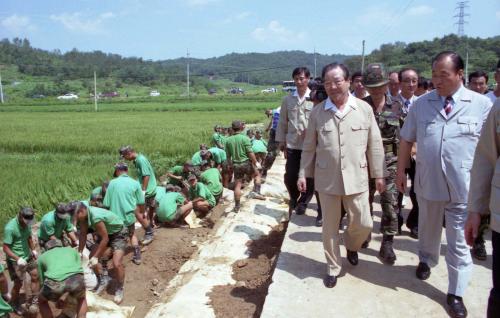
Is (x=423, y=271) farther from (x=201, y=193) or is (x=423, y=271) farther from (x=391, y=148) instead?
(x=201, y=193)

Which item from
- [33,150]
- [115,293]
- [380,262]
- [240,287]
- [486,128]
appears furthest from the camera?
[33,150]

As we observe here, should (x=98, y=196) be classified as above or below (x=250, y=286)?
above

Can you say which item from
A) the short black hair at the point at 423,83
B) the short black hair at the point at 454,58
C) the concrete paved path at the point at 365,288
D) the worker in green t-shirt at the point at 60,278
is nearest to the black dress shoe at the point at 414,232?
the concrete paved path at the point at 365,288

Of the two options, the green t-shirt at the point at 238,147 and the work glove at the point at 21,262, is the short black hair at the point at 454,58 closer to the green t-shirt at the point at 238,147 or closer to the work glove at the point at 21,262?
the green t-shirt at the point at 238,147

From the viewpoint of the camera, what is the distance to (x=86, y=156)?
1370 cm

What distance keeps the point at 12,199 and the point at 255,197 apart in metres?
4.50

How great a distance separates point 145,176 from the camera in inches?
267

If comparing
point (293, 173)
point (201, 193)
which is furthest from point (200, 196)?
point (293, 173)

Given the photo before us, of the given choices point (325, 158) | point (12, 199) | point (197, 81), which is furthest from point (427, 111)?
point (197, 81)

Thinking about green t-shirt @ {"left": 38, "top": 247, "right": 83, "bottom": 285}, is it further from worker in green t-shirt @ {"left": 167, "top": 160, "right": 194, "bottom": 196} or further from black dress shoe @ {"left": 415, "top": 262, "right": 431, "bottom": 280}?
worker in green t-shirt @ {"left": 167, "top": 160, "right": 194, "bottom": 196}

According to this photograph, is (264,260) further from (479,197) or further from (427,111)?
(479,197)

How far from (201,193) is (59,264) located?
3858 millimetres

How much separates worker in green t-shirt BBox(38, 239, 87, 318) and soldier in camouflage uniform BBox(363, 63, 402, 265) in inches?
116

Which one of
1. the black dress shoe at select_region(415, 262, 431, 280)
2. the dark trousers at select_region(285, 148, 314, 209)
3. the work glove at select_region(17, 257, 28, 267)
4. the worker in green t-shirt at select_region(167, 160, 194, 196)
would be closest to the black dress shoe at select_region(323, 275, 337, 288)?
the black dress shoe at select_region(415, 262, 431, 280)
